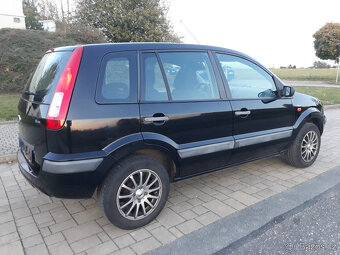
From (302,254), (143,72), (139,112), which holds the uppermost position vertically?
(143,72)

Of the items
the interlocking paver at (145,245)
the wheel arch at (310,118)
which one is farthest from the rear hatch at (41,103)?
the wheel arch at (310,118)

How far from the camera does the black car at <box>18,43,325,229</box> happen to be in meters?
2.33

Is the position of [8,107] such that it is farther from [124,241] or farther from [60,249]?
[124,241]

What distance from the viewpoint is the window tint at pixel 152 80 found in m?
2.68

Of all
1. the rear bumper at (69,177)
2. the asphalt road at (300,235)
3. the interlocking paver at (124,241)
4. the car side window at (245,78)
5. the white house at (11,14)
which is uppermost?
the white house at (11,14)

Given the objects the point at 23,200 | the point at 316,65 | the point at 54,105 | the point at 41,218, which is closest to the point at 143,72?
the point at 54,105

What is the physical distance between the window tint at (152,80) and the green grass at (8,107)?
586 cm

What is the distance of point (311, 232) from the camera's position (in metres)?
2.69

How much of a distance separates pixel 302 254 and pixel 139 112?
1.89 m

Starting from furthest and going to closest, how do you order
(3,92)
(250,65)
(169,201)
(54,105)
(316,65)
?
(316,65)
(3,92)
(250,65)
(169,201)
(54,105)

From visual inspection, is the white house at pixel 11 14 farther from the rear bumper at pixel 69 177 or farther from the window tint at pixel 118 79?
the rear bumper at pixel 69 177

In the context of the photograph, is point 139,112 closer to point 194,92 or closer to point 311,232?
point 194,92

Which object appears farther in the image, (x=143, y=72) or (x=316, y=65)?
(x=316, y=65)

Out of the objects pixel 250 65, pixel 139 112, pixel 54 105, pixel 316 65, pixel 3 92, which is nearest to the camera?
pixel 54 105
